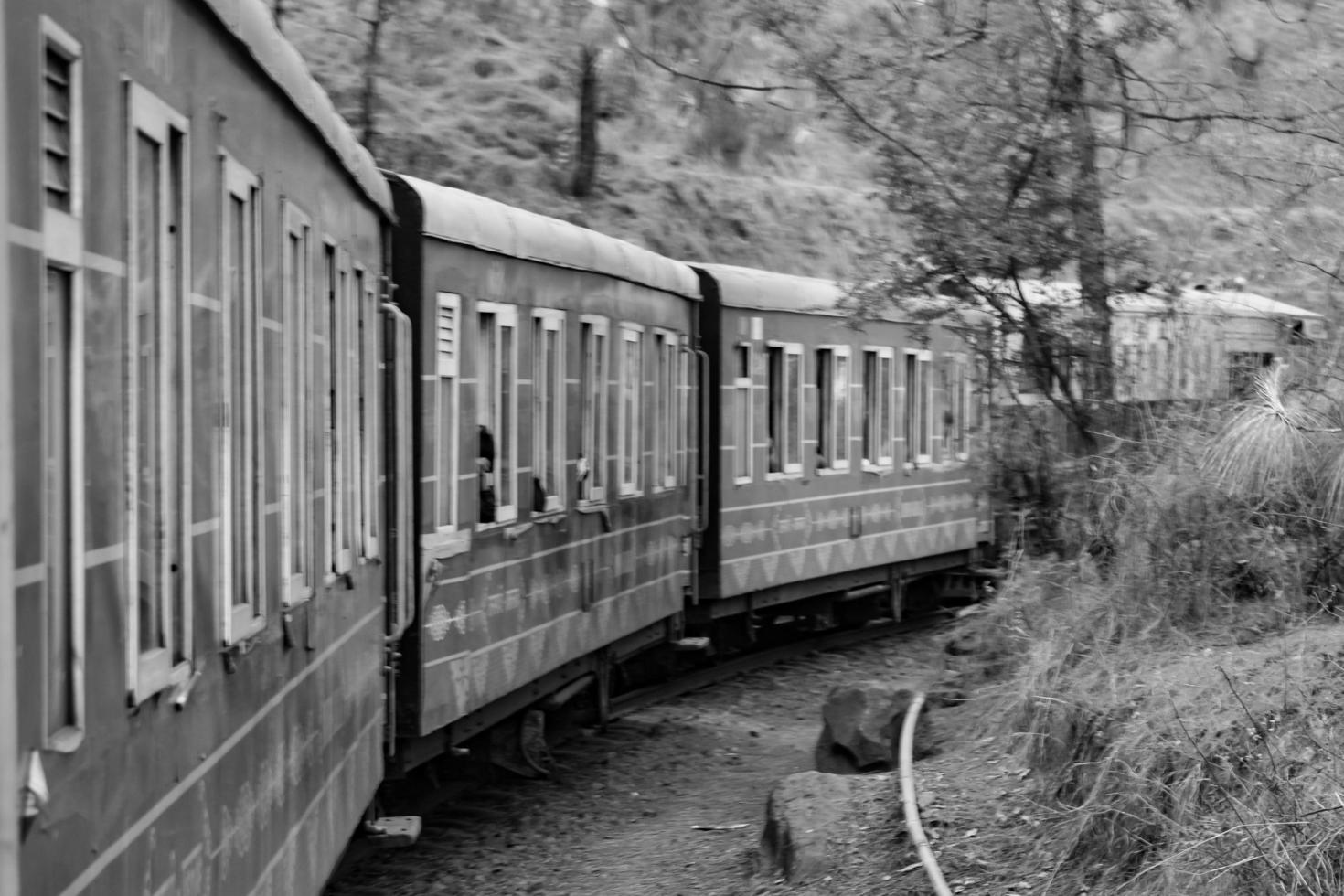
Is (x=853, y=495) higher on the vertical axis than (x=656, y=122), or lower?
lower

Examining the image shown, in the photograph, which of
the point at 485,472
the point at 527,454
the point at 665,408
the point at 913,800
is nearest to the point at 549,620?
the point at 527,454

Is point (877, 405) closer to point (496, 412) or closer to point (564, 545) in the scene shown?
point (564, 545)

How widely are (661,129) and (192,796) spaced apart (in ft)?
111

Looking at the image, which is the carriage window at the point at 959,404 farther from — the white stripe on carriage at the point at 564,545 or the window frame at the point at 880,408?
the white stripe on carriage at the point at 564,545

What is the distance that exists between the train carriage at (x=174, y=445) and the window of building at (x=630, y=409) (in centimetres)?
610

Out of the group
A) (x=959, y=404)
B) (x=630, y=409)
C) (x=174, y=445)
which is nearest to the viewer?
(x=174, y=445)

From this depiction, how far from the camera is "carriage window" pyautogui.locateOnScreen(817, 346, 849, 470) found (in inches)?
690

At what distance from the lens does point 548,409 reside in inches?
430

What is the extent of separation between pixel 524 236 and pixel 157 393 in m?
6.87

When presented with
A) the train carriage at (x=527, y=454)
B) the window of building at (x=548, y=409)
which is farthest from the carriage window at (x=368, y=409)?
the window of building at (x=548, y=409)

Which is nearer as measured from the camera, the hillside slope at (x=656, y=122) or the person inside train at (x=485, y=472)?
the person inside train at (x=485, y=472)

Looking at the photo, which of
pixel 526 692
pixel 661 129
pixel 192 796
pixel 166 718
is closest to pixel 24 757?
pixel 166 718

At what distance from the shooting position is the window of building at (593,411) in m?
11.7

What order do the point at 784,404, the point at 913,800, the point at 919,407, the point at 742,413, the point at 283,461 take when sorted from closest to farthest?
1. the point at 283,461
2. the point at 913,800
3. the point at 742,413
4. the point at 784,404
5. the point at 919,407
